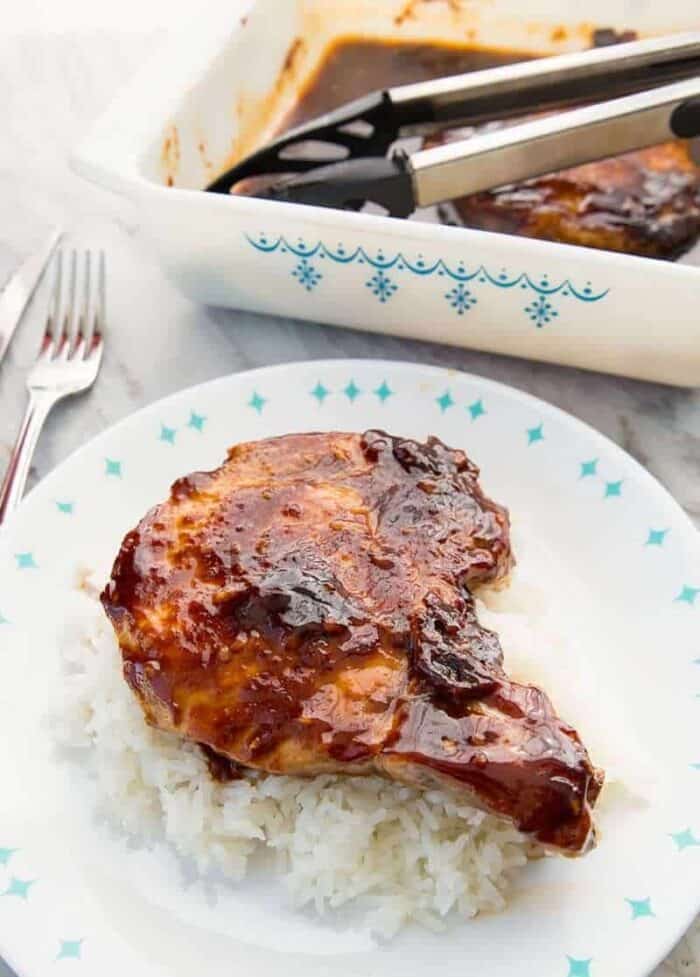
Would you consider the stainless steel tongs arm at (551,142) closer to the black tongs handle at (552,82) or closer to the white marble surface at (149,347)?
the black tongs handle at (552,82)

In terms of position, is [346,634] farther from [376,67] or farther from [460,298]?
[376,67]

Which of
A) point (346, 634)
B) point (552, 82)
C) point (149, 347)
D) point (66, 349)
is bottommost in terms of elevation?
point (346, 634)

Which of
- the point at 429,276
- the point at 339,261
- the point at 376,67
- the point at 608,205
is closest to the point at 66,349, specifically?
the point at 339,261

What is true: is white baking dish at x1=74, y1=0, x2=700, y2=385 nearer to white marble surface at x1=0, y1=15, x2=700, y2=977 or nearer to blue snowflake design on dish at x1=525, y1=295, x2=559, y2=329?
blue snowflake design on dish at x1=525, y1=295, x2=559, y2=329

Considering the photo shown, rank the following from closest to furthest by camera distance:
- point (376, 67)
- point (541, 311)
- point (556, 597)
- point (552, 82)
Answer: point (556, 597) → point (541, 311) → point (552, 82) → point (376, 67)

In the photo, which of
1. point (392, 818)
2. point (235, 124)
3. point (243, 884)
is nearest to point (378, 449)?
point (392, 818)

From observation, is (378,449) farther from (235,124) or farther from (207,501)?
(235,124)

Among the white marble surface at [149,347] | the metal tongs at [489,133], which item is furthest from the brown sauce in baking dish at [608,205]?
the white marble surface at [149,347]
